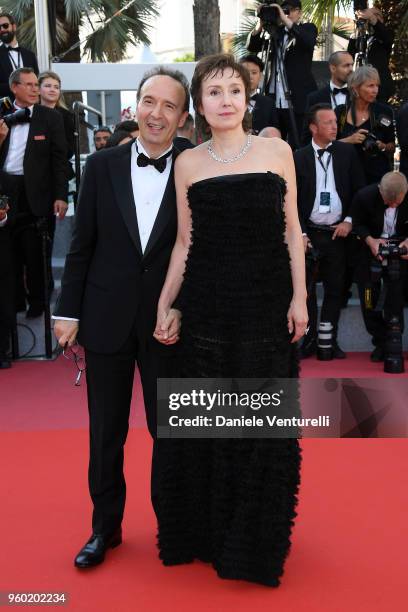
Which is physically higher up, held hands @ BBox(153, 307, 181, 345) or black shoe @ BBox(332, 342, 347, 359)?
→ held hands @ BBox(153, 307, 181, 345)

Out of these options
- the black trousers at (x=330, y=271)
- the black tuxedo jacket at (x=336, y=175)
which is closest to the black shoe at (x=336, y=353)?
the black trousers at (x=330, y=271)

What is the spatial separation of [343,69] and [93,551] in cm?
529

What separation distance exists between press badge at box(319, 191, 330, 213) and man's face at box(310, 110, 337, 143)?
41 centimetres

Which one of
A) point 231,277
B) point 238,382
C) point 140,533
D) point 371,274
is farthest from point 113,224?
point 371,274

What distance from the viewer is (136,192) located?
118 inches

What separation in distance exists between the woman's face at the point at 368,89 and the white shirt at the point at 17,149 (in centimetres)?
257

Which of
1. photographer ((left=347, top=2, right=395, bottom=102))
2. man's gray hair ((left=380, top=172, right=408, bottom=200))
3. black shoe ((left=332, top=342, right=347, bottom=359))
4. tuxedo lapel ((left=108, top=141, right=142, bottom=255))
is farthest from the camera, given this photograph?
photographer ((left=347, top=2, right=395, bottom=102))

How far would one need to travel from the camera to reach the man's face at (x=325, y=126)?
255 inches

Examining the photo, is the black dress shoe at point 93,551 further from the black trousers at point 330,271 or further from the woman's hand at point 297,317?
the black trousers at point 330,271

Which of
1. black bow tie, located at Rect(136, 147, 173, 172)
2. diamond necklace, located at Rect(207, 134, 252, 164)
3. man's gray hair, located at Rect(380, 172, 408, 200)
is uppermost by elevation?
diamond necklace, located at Rect(207, 134, 252, 164)

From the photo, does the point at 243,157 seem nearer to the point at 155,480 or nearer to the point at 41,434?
the point at 155,480

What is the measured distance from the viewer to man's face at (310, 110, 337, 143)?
648 centimetres

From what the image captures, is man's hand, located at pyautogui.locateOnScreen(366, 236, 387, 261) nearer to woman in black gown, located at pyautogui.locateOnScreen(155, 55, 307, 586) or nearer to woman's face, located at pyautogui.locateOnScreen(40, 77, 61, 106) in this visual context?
woman's face, located at pyautogui.locateOnScreen(40, 77, 61, 106)

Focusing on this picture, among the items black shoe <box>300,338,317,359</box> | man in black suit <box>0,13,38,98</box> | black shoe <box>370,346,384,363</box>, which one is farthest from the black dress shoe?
man in black suit <box>0,13,38,98</box>
